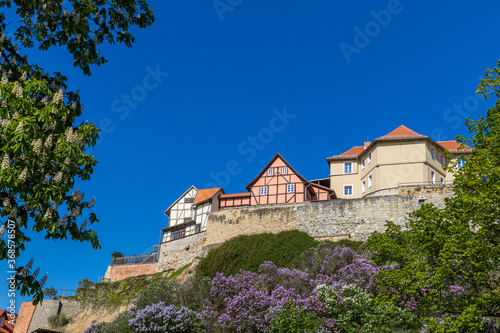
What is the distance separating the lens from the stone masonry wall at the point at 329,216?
3284 centimetres

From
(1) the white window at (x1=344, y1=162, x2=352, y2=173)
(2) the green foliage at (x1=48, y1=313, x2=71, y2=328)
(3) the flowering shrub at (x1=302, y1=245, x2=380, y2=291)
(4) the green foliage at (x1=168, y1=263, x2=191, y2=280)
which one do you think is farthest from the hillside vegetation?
(2) the green foliage at (x1=48, y1=313, x2=71, y2=328)

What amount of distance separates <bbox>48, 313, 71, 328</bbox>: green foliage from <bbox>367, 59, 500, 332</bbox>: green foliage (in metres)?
29.8

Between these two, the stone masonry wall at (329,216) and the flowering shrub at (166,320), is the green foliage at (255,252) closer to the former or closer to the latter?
the stone masonry wall at (329,216)

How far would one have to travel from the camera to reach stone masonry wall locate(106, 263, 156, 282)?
4084cm

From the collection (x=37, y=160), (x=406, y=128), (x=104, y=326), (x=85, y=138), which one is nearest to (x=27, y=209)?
(x=37, y=160)

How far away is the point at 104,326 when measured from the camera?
993 inches

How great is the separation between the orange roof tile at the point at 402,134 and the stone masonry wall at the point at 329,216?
18.2 ft

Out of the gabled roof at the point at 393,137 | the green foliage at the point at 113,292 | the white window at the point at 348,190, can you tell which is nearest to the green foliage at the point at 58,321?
the green foliage at the point at 113,292

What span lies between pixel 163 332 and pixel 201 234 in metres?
17.6

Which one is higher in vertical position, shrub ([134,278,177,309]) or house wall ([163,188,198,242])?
house wall ([163,188,198,242])

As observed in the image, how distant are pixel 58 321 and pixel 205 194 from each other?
51.7 feet

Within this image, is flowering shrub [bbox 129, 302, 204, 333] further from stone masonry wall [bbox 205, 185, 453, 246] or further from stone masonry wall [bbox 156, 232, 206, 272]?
stone masonry wall [bbox 156, 232, 206, 272]

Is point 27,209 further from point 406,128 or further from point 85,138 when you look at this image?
point 406,128

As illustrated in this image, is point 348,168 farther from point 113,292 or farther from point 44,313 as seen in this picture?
point 44,313
